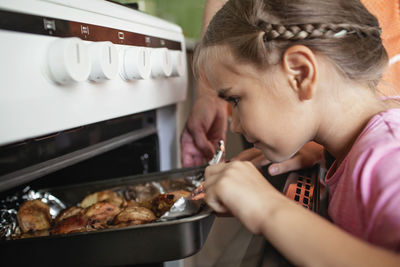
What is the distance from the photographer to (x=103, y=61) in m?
0.48

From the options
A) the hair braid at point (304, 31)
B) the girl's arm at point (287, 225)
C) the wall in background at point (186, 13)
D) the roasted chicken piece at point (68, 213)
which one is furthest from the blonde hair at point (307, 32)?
the wall in background at point (186, 13)

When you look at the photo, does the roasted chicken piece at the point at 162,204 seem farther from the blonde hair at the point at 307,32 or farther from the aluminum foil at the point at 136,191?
the blonde hair at the point at 307,32

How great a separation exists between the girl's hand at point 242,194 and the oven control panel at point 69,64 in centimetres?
21

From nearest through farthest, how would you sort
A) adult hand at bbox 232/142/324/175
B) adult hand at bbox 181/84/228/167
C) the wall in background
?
adult hand at bbox 232/142/324/175, adult hand at bbox 181/84/228/167, the wall in background

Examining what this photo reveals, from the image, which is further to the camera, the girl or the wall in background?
the wall in background

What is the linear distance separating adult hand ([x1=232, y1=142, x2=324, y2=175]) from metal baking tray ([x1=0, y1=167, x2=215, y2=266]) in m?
0.28

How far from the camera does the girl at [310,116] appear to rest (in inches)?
17.6

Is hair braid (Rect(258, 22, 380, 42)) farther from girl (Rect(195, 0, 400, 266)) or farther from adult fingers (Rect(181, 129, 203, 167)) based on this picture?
adult fingers (Rect(181, 129, 203, 167))

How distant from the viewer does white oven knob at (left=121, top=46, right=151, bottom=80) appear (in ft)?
1.87

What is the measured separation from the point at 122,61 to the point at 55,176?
1.38ft

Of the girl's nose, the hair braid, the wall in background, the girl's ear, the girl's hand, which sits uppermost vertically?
the wall in background

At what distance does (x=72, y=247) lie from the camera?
0.47m

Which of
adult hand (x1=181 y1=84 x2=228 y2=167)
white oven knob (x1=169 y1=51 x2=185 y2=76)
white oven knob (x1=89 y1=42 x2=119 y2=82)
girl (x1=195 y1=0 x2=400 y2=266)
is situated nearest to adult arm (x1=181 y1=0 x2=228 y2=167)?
adult hand (x1=181 y1=84 x2=228 y2=167)

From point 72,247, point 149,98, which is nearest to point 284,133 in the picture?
point 149,98
